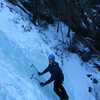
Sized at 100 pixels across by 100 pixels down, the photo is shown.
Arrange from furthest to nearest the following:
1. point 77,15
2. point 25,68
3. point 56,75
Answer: point 77,15
point 25,68
point 56,75

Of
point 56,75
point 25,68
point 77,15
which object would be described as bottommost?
point 56,75

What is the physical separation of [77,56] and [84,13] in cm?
331

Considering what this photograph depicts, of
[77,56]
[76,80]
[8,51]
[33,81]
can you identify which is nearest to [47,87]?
[33,81]

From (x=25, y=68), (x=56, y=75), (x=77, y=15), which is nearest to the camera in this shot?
(x=56, y=75)

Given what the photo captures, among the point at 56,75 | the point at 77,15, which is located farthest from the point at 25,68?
the point at 77,15

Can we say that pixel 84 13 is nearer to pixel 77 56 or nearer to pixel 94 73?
pixel 77 56

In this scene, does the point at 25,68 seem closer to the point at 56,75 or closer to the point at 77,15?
the point at 56,75

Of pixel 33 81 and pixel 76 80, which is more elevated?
pixel 33 81

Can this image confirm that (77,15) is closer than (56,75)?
No

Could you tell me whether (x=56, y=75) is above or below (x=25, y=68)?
below

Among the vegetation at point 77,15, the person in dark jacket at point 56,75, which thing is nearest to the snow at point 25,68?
the person in dark jacket at point 56,75

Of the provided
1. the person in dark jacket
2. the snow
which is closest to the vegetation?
the snow

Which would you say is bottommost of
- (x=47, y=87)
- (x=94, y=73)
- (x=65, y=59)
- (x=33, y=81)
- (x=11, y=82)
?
(x=94, y=73)

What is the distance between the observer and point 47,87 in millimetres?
7145
